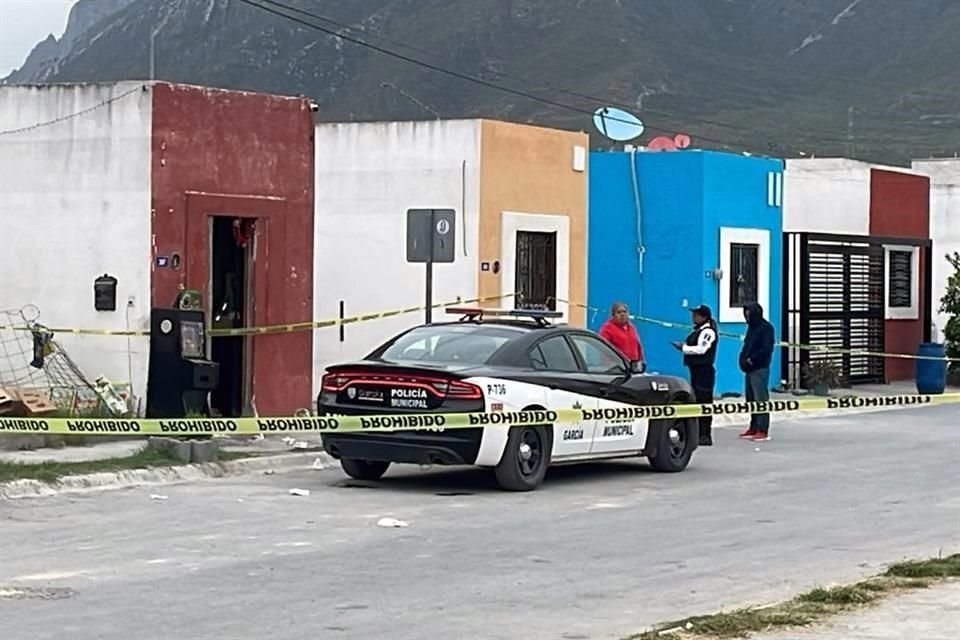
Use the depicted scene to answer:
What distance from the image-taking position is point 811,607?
10.1m

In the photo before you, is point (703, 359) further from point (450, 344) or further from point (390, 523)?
point (390, 523)

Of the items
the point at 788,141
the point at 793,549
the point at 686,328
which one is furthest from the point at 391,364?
the point at 788,141

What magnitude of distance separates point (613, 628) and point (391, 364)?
259 inches

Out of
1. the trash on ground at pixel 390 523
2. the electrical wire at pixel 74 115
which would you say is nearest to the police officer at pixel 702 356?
the electrical wire at pixel 74 115

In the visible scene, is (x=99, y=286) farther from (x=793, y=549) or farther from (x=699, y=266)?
(x=699, y=266)

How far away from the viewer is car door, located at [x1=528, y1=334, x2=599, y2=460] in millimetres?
16750

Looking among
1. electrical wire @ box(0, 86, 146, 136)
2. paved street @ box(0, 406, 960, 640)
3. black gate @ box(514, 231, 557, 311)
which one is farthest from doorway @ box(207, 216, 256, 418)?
black gate @ box(514, 231, 557, 311)

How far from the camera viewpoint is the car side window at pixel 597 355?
57.4 ft

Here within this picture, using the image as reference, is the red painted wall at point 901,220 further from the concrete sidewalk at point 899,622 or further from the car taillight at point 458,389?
the concrete sidewalk at point 899,622

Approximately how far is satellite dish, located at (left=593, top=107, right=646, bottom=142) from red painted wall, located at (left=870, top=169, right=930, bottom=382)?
672 cm

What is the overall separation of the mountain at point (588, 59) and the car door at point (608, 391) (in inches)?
3561

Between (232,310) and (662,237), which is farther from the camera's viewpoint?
(662,237)

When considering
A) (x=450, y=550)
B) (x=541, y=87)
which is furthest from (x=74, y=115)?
(x=541, y=87)

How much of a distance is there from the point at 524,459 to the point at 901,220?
911 inches
